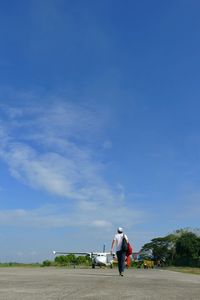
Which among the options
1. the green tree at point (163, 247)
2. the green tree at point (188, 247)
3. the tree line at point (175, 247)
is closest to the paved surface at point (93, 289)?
the tree line at point (175, 247)

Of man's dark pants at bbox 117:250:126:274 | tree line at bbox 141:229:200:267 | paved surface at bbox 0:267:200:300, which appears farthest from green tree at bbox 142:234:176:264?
paved surface at bbox 0:267:200:300

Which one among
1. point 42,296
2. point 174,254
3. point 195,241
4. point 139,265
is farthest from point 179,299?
point 174,254

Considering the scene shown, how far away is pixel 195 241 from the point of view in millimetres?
115625

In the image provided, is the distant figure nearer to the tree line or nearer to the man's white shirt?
the man's white shirt

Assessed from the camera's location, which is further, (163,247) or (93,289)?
(163,247)

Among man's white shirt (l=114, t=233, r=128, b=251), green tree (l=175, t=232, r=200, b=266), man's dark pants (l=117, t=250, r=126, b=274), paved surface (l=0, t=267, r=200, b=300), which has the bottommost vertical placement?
paved surface (l=0, t=267, r=200, b=300)

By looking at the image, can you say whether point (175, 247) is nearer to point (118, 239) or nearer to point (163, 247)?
point (163, 247)

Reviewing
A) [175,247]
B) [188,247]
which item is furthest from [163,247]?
[188,247]

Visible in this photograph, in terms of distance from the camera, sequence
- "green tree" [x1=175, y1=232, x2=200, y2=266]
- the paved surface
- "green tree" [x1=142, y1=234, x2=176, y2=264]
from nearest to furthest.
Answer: the paved surface, "green tree" [x1=175, y1=232, x2=200, y2=266], "green tree" [x1=142, y1=234, x2=176, y2=264]

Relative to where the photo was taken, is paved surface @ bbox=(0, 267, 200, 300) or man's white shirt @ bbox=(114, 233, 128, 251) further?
man's white shirt @ bbox=(114, 233, 128, 251)

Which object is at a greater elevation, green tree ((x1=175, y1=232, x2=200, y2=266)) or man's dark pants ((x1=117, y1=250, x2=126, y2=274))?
green tree ((x1=175, y1=232, x2=200, y2=266))

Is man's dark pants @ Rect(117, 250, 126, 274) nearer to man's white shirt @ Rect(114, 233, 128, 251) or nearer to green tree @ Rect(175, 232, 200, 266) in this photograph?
man's white shirt @ Rect(114, 233, 128, 251)

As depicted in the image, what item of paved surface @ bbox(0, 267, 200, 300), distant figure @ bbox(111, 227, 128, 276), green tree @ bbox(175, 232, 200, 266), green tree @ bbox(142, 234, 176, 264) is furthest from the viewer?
green tree @ bbox(142, 234, 176, 264)

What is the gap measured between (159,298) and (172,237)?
448 ft
